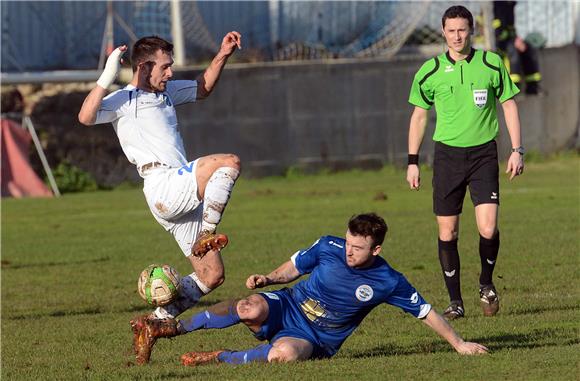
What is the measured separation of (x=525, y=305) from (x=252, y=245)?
6.26 m

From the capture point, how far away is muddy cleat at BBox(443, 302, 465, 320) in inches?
412

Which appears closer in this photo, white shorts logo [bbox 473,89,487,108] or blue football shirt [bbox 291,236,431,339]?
blue football shirt [bbox 291,236,431,339]

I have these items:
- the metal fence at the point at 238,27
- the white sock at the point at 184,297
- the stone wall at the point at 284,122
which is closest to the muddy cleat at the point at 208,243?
the white sock at the point at 184,297

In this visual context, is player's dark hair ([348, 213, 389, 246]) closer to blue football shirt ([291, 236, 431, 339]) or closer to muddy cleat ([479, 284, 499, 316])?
blue football shirt ([291, 236, 431, 339])

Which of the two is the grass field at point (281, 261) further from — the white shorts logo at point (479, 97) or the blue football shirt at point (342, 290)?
the white shorts logo at point (479, 97)

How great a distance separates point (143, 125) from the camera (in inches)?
362

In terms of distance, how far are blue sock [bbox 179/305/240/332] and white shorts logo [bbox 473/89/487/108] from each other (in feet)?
10.3

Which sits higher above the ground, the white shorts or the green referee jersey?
the green referee jersey

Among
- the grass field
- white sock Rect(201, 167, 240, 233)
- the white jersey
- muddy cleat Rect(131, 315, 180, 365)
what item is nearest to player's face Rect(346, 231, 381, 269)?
the grass field

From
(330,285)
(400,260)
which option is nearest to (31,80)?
(400,260)

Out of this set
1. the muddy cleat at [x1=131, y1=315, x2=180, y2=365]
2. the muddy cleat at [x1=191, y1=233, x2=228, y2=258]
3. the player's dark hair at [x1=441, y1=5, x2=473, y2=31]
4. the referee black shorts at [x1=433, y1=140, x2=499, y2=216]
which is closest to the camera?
the muddy cleat at [x1=191, y1=233, x2=228, y2=258]

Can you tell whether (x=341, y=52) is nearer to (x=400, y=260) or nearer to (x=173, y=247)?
(x=173, y=247)

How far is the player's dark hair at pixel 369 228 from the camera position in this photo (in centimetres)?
802

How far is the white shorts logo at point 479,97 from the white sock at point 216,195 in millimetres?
Result: 2524
